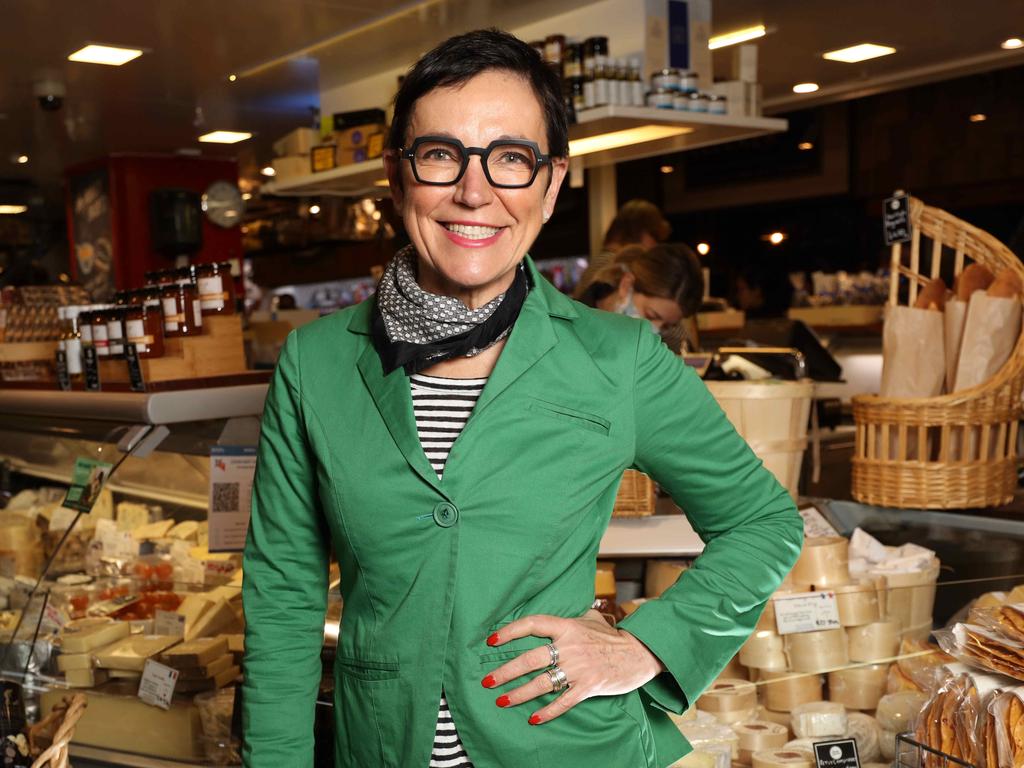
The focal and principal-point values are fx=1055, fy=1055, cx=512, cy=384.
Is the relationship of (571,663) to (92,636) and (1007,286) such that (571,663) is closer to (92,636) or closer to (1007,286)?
(92,636)

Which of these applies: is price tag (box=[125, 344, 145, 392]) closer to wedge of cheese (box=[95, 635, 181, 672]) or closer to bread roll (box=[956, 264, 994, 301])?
wedge of cheese (box=[95, 635, 181, 672])

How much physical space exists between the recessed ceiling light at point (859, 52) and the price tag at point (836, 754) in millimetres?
4829

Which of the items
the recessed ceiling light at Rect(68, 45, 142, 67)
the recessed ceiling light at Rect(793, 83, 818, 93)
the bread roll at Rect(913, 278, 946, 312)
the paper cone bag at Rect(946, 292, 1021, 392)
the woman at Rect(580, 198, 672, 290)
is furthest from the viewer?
the recessed ceiling light at Rect(793, 83, 818, 93)

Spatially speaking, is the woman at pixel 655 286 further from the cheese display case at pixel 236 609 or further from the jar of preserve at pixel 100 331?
the jar of preserve at pixel 100 331

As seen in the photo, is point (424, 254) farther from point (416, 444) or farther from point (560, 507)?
point (560, 507)

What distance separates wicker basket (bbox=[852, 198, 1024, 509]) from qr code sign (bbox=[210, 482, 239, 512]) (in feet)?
5.23

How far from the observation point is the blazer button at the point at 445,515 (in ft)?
4.17

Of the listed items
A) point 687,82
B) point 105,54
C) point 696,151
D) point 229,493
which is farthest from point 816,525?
point 696,151

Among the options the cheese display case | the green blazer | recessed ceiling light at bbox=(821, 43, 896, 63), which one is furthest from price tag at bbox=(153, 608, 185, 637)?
recessed ceiling light at bbox=(821, 43, 896, 63)

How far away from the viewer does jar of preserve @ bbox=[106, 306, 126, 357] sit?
2.71m

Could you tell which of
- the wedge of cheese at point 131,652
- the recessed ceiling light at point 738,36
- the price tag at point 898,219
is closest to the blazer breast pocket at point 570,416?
the wedge of cheese at point 131,652

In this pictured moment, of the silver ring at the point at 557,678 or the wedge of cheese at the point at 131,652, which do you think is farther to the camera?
A: the wedge of cheese at the point at 131,652

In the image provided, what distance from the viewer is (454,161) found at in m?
1.30

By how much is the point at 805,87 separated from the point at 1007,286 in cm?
474
